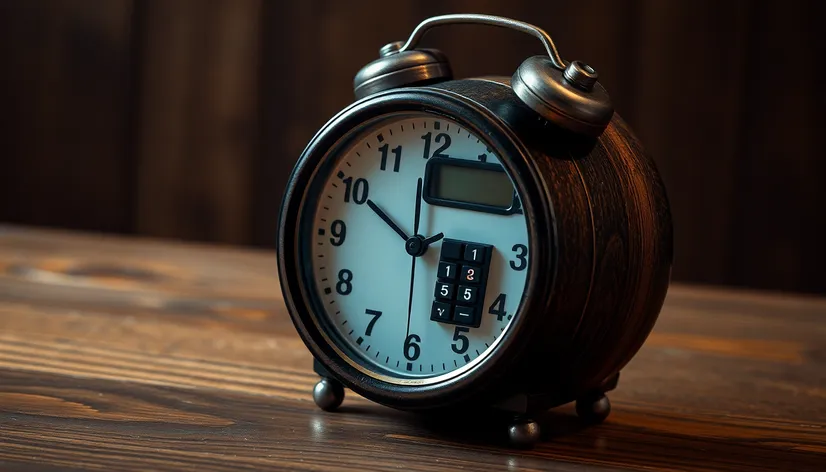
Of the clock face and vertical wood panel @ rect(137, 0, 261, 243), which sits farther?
vertical wood panel @ rect(137, 0, 261, 243)

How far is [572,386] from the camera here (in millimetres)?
1085

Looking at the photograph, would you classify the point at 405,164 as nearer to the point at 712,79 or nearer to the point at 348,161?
the point at 348,161

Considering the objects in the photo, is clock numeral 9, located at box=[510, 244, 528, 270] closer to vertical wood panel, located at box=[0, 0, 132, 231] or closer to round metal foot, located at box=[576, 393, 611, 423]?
round metal foot, located at box=[576, 393, 611, 423]

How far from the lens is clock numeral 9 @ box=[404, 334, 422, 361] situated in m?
1.12

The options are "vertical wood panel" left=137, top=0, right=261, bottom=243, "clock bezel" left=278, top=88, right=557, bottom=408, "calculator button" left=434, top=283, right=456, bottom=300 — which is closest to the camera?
"clock bezel" left=278, top=88, right=557, bottom=408

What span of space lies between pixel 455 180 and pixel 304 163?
182 millimetres

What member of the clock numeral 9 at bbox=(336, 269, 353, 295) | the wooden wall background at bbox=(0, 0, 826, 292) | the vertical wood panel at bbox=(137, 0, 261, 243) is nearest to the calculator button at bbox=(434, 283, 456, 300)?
the clock numeral 9 at bbox=(336, 269, 353, 295)

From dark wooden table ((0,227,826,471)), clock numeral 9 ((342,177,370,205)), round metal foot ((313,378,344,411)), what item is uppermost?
clock numeral 9 ((342,177,370,205))

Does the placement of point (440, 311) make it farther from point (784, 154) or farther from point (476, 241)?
point (784, 154)

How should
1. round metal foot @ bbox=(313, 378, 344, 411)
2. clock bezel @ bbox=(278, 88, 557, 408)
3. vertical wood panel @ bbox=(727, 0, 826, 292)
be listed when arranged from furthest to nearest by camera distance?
vertical wood panel @ bbox=(727, 0, 826, 292)
round metal foot @ bbox=(313, 378, 344, 411)
clock bezel @ bbox=(278, 88, 557, 408)

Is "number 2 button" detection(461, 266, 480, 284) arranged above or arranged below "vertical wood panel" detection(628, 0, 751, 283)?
below

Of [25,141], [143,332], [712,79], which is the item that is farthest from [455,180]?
[25,141]

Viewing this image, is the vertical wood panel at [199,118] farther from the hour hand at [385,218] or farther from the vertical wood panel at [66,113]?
the hour hand at [385,218]

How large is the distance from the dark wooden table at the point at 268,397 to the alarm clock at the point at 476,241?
2.2 inches
